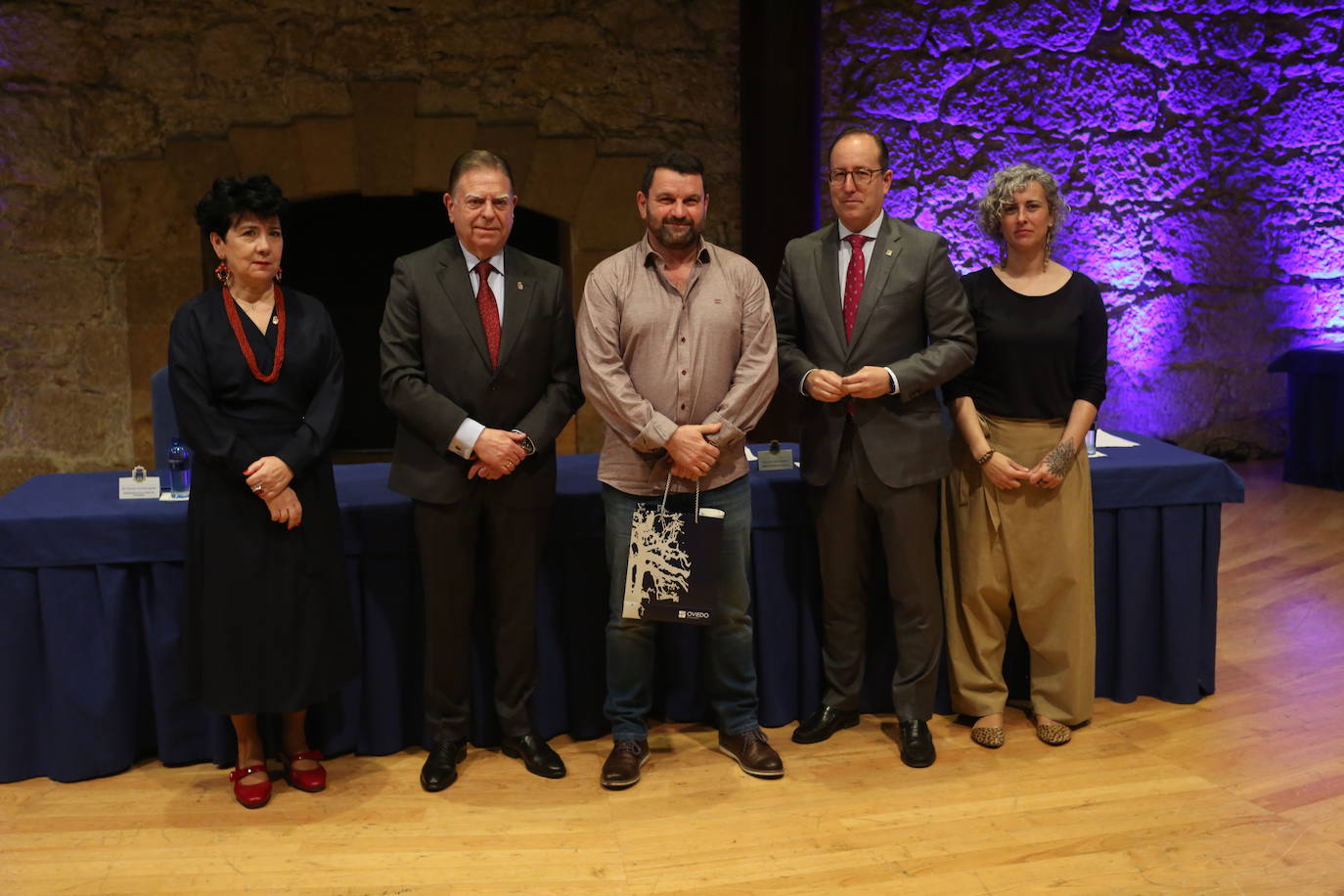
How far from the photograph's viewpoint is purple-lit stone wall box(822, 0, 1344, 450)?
243 inches

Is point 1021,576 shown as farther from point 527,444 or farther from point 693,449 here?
point 527,444

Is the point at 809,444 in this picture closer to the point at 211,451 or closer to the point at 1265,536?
the point at 211,451

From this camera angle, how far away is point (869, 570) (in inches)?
134

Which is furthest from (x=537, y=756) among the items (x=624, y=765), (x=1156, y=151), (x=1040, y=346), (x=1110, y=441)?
(x=1156, y=151)

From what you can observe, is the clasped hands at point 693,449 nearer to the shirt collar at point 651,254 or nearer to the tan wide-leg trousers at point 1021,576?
the shirt collar at point 651,254

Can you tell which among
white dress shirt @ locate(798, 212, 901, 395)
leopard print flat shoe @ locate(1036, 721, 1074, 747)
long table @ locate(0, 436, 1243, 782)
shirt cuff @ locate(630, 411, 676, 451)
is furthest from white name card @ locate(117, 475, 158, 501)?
leopard print flat shoe @ locate(1036, 721, 1074, 747)

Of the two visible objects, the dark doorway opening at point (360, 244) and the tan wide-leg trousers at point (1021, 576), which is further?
the dark doorway opening at point (360, 244)

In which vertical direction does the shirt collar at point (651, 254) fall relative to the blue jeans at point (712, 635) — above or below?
above

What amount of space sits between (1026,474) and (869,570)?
502 millimetres

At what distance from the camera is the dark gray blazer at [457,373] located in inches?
118

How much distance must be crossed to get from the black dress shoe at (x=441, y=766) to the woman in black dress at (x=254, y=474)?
330 millimetres

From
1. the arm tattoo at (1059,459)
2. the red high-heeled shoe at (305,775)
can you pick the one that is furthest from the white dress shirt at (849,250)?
the red high-heeled shoe at (305,775)

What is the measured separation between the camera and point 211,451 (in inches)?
111

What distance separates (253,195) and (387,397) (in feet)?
1.85
